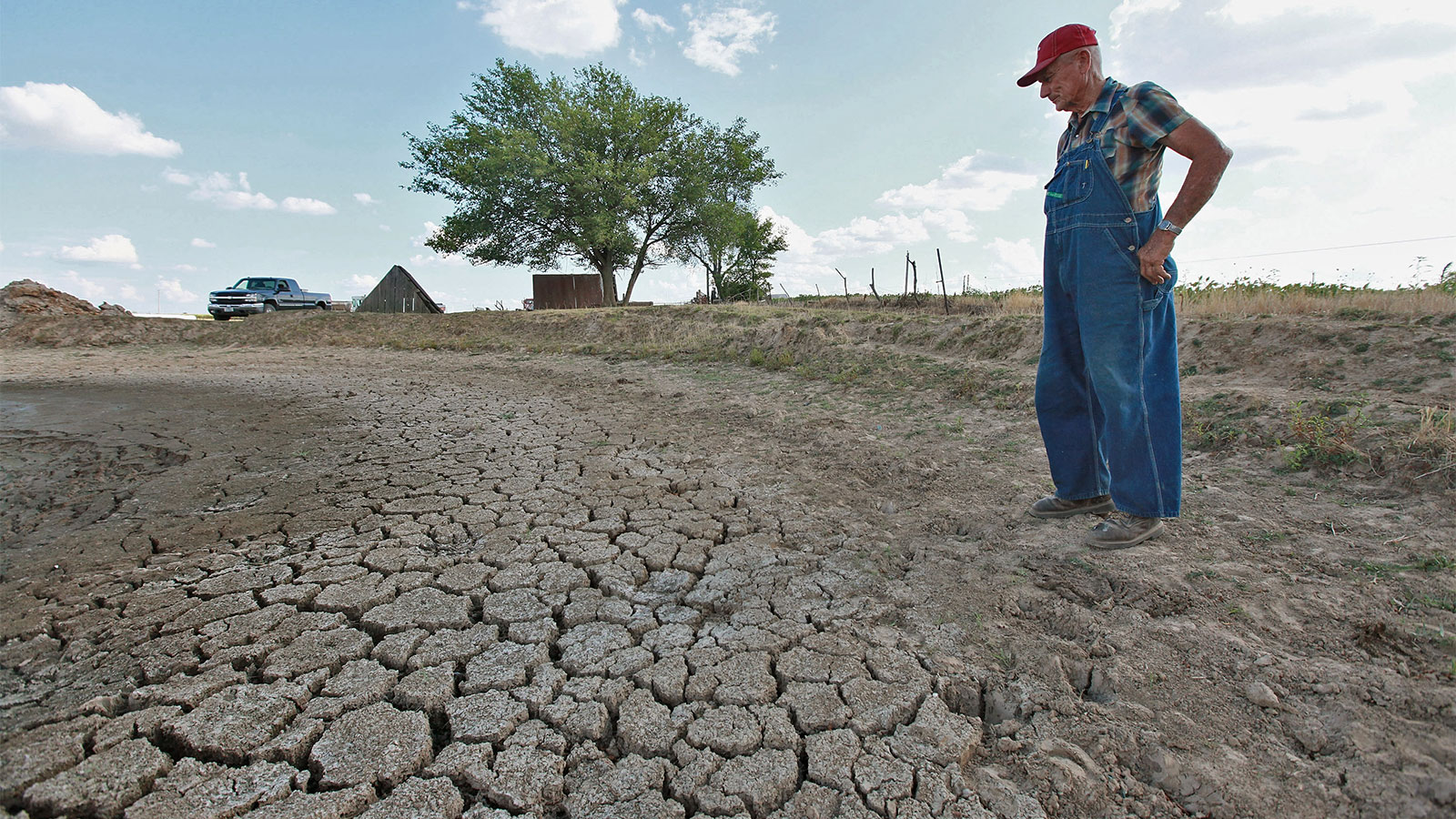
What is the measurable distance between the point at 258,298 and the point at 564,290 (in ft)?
31.8

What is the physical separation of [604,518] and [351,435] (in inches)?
124

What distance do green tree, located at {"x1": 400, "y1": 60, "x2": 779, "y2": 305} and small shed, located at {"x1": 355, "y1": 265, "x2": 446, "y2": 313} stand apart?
1.64 meters

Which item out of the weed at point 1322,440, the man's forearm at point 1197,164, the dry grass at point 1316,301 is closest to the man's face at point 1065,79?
the man's forearm at point 1197,164

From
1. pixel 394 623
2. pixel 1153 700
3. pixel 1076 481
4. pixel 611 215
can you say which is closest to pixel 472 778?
pixel 394 623

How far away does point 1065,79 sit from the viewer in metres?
2.49

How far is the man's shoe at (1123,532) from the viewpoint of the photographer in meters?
2.48

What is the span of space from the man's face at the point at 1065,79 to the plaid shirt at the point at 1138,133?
0.09 metres

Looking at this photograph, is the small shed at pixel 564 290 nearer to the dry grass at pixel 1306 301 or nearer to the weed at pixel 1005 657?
the dry grass at pixel 1306 301

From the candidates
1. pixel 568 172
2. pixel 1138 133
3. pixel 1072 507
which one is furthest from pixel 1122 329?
pixel 568 172

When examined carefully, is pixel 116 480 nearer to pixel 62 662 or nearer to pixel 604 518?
pixel 62 662

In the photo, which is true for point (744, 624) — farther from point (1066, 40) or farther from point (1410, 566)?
point (1066, 40)

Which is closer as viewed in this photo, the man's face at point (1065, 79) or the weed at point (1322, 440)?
the man's face at point (1065, 79)

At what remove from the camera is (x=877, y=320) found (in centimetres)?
995

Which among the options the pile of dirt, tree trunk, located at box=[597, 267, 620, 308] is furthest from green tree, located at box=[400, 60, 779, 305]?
the pile of dirt
